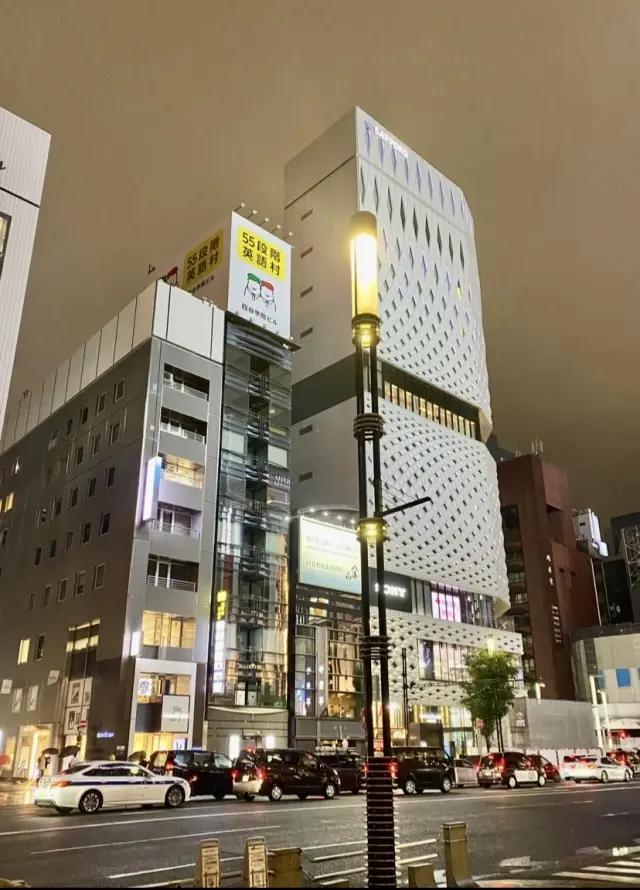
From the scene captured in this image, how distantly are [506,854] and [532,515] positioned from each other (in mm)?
103413

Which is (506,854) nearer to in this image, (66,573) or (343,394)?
(66,573)

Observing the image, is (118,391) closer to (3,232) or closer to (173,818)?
(3,232)

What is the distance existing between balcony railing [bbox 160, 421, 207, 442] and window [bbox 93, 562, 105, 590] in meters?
10.3

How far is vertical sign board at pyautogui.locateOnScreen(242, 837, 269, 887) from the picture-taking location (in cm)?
930

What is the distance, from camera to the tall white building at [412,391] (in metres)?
73.4

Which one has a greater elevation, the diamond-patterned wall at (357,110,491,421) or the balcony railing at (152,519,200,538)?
the diamond-patterned wall at (357,110,491,421)

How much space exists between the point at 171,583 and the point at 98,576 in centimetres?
548

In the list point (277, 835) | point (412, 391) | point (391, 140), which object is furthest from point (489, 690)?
point (391, 140)

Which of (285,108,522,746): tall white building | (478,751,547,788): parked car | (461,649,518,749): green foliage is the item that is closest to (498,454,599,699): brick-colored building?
(285,108,522,746): tall white building

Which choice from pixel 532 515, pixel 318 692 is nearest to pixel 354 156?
pixel 532 515

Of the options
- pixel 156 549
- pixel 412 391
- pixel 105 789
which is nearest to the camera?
pixel 105 789

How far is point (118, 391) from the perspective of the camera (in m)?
53.9

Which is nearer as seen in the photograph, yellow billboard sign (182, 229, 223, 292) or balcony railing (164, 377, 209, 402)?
balcony railing (164, 377, 209, 402)

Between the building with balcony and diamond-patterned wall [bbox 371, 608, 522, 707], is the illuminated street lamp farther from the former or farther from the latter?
diamond-patterned wall [bbox 371, 608, 522, 707]
